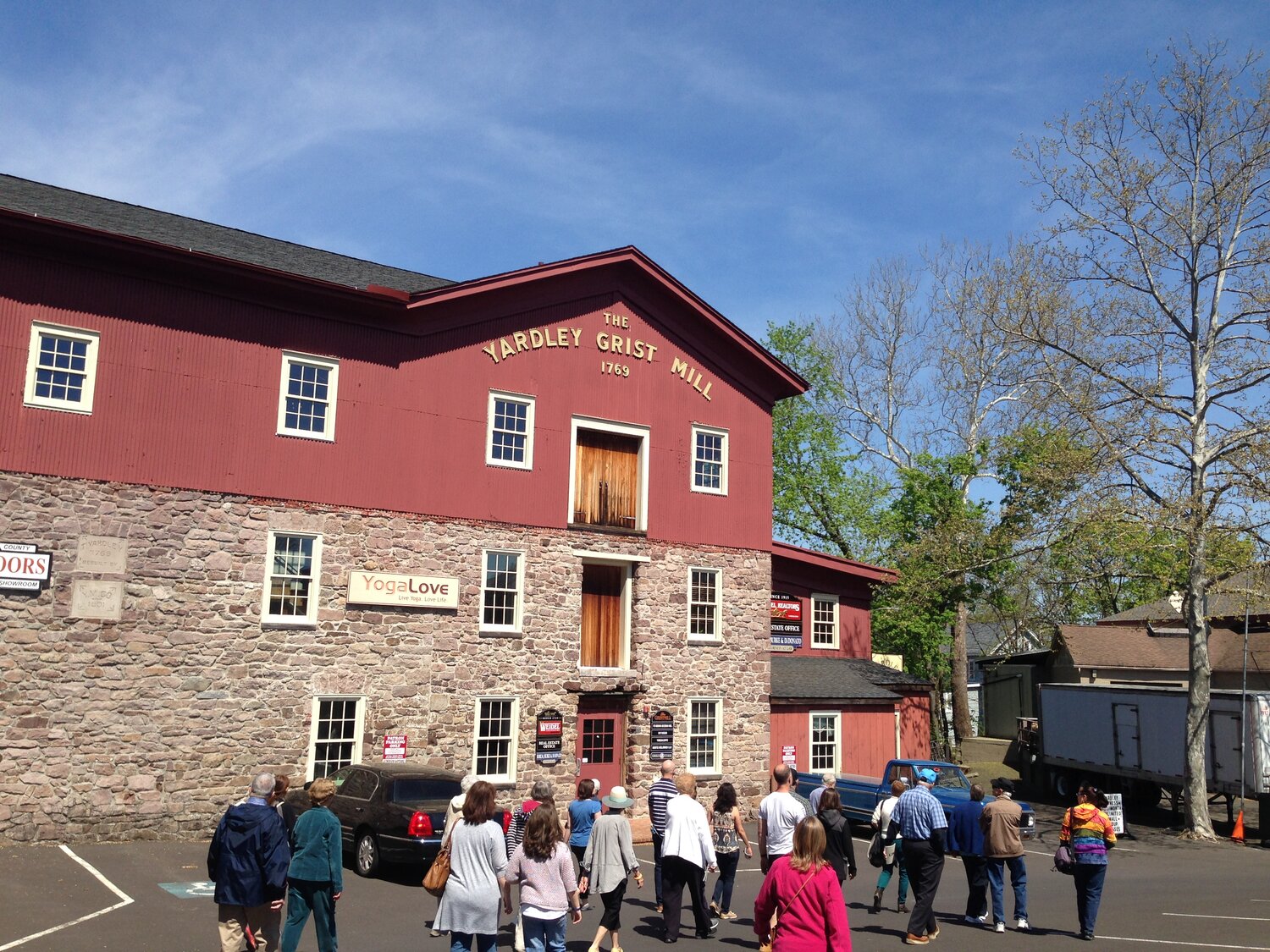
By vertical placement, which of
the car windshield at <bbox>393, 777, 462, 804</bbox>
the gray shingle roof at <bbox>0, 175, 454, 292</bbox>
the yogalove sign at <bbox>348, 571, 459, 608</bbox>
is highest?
the gray shingle roof at <bbox>0, 175, 454, 292</bbox>

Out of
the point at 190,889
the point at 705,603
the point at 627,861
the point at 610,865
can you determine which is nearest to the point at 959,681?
the point at 705,603

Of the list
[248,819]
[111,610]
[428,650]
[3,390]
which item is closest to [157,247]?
[3,390]

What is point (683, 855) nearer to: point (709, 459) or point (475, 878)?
point (475, 878)

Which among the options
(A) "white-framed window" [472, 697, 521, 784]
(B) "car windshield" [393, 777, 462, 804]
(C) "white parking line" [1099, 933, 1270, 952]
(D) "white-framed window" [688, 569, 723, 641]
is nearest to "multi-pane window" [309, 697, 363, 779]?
(A) "white-framed window" [472, 697, 521, 784]

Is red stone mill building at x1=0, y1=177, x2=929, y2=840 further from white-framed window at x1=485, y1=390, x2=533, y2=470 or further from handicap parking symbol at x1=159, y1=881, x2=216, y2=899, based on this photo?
handicap parking symbol at x1=159, y1=881, x2=216, y2=899

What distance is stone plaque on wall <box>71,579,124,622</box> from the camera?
60.7ft

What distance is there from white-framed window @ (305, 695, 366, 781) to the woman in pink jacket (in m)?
15.3

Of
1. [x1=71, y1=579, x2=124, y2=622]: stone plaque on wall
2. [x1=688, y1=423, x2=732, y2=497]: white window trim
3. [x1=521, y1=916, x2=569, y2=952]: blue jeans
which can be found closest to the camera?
[x1=521, y1=916, x2=569, y2=952]: blue jeans

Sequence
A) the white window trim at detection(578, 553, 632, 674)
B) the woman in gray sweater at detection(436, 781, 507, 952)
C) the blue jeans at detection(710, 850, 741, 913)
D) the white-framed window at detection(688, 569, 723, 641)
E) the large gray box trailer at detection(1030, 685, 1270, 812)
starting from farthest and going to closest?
1. the white-framed window at detection(688, 569, 723, 641)
2. the large gray box trailer at detection(1030, 685, 1270, 812)
3. the white window trim at detection(578, 553, 632, 674)
4. the blue jeans at detection(710, 850, 741, 913)
5. the woman in gray sweater at detection(436, 781, 507, 952)

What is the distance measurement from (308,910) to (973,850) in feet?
28.2

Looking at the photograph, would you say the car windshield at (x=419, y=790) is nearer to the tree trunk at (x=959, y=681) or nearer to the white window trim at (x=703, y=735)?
the white window trim at (x=703, y=735)

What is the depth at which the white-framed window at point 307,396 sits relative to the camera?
21.2m

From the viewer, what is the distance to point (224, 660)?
775 inches

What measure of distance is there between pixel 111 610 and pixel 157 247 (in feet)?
21.1
